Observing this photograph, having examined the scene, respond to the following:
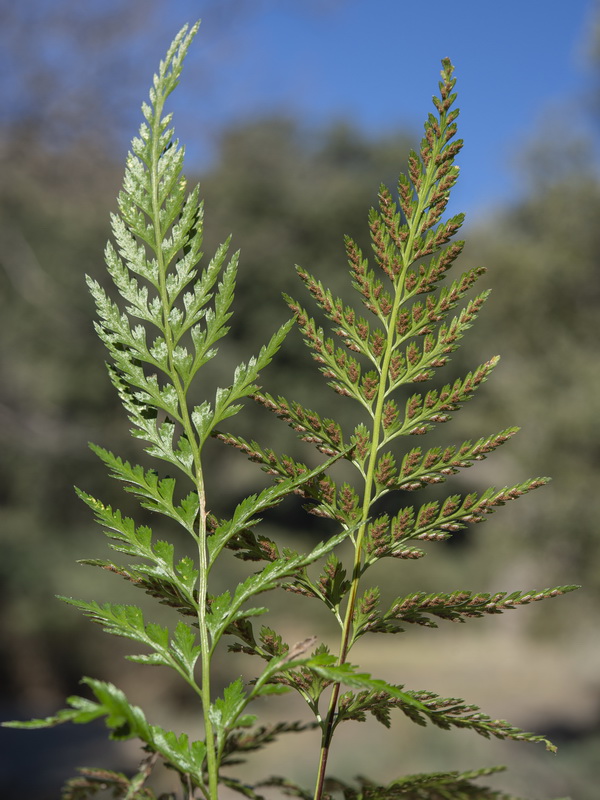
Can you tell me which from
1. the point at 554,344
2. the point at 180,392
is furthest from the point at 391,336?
the point at 554,344

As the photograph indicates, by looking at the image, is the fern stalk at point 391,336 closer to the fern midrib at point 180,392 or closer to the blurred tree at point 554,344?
the fern midrib at point 180,392

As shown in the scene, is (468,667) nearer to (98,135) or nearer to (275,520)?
(275,520)

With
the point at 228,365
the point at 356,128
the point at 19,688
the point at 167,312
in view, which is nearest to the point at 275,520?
the point at 228,365

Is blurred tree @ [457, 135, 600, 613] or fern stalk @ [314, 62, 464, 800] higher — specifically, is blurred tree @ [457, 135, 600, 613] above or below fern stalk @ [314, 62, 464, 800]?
above

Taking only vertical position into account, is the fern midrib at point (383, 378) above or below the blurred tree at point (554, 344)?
below

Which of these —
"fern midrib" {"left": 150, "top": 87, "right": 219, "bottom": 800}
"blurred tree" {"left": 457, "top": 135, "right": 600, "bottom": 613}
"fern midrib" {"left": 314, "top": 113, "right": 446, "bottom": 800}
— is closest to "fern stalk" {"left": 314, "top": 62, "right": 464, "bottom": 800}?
"fern midrib" {"left": 314, "top": 113, "right": 446, "bottom": 800}

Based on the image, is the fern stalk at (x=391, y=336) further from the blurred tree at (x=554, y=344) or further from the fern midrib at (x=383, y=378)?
the blurred tree at (x=554, y=344)

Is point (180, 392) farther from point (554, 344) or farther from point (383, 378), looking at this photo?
point (554, 344)

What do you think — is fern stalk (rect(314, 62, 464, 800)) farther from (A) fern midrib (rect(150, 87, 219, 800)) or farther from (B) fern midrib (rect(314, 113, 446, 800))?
(A) fern midrib (rect(150, 87, 219, 800))

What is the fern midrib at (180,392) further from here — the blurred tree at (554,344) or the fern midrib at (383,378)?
the blurred tree at (554,344)

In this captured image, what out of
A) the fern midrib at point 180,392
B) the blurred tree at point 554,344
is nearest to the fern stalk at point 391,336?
the fern midrib at point 180,392

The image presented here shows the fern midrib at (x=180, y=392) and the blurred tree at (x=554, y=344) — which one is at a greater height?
the blurred tree at (x=554, y=344)

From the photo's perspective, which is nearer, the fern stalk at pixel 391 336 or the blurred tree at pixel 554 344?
the fern stalk at pixel 391 336

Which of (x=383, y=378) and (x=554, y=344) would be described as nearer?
(x=383, y=378)
